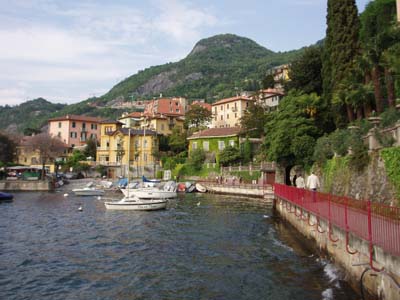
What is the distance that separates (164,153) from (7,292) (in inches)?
2694

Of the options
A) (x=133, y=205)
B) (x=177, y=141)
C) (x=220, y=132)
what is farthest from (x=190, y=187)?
(x=133, y=205)

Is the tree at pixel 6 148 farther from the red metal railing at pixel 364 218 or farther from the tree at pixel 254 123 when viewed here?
the red metal railing at pixel 364 218

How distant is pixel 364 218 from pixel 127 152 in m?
76.3

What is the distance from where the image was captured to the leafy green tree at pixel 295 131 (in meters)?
37.9

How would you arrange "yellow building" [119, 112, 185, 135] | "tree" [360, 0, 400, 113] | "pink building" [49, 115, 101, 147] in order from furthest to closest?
"pink building" [49, 115, 101, 147], "yellow building" [119, 112, 185, 135], "tree" [360, 0, 400, 113]

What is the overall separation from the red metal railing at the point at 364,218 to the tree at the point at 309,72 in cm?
3365

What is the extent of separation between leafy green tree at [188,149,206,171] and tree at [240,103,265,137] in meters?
9.49

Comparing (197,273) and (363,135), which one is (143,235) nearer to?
(197,273)

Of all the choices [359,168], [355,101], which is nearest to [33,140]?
[355,101]

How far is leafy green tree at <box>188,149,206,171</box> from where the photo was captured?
220 feet

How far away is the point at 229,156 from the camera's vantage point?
2432 inches

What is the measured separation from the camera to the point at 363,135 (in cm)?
2062

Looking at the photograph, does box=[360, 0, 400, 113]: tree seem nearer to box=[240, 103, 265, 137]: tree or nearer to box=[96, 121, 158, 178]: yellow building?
box=[240, 103, 265, 137]: tree

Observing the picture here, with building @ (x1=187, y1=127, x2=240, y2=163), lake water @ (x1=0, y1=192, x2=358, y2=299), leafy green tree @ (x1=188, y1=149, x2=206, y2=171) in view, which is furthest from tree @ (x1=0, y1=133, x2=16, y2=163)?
lake water @ (x1=0, y1=192, x2=358, y2=299)
